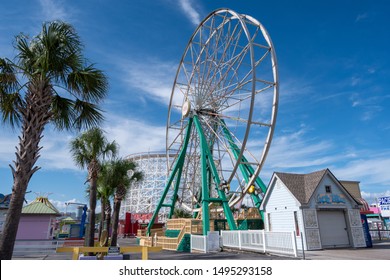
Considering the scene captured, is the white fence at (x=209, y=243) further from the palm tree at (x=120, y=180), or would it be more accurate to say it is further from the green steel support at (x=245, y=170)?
the palm tree at (x=120, y=180)

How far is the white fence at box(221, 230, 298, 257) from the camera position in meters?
10.2

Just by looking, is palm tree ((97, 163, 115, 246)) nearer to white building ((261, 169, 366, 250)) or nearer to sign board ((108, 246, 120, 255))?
white building ((261, 169, 366, 250))

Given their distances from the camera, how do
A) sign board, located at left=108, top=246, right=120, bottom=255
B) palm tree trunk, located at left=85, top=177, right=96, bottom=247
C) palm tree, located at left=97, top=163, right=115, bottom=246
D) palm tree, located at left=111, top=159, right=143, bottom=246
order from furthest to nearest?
palm tree, located at left=111, top=159, right=143, bottom=246
palm tree, located at left=97, top=163, right=115, bottom=246
palm tree trunk, located at left=85, top=177, right=96, bottom=247
sign board, located at left=108, top=246, right=120, bottom=255

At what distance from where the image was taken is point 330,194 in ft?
48.1

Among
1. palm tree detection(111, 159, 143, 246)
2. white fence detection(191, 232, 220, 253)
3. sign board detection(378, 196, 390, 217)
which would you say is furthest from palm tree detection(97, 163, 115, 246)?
sign board detection(378, 196, 390, 217)

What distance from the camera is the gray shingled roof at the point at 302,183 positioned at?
46.5ft

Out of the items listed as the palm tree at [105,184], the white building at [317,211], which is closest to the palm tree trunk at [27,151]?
the palm tree at [105,184]

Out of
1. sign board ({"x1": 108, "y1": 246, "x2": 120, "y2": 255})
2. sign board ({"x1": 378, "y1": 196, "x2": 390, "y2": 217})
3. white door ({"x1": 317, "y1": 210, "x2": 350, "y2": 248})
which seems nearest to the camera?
sign board ({"x1": 108, "y1": 246, "x2": 120, "y2": 255})

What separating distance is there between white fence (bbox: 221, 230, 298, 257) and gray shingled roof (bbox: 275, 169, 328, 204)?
133 inches

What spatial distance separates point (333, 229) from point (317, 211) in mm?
1294

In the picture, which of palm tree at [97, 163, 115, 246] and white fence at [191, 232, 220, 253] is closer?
white fence at [191, 232, 220, 253]

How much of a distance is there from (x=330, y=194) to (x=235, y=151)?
21.8 feet
